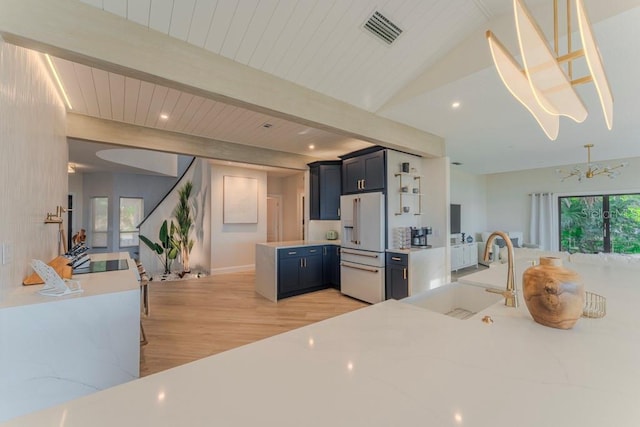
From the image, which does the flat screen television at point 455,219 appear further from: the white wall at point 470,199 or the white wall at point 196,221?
the white wall at point 196,221

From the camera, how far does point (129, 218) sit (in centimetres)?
812

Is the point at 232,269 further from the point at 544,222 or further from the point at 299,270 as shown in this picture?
the point at 544,222

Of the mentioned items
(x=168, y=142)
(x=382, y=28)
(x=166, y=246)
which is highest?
(x=382, y=28)

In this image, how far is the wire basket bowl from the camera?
1.21 meters

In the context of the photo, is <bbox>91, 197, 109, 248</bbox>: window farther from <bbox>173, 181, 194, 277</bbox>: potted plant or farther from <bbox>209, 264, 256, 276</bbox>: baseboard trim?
<bbox>209, 264, 256, 276</bbox>: baseboard trim

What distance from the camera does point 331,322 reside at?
113cm

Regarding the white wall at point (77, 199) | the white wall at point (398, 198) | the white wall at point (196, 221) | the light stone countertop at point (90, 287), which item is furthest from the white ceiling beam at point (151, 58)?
the white wall at point (77, 199)

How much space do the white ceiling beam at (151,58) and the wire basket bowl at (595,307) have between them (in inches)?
93.7

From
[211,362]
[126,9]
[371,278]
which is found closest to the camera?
[211,362]

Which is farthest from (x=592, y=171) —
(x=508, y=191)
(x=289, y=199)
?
(x=289, y=199)

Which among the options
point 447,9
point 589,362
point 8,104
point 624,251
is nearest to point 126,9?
point 8,104

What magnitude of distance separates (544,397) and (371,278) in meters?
3.41

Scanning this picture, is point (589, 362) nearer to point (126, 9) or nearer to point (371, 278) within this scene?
point (126, 9)

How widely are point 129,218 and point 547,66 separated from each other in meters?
9.80
